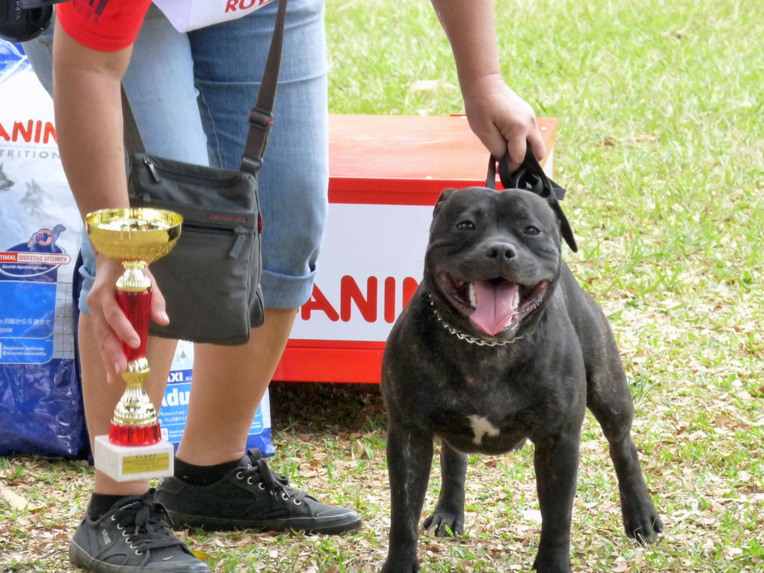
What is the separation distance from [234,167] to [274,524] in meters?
0.98

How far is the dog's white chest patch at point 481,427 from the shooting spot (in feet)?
7.75

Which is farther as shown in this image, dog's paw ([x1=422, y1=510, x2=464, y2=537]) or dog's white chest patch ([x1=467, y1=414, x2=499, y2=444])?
dog's paw ([x1=422, y1=510, x2=464, y2=537])

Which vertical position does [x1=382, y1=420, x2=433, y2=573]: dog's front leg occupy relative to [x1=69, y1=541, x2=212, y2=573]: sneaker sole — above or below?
above

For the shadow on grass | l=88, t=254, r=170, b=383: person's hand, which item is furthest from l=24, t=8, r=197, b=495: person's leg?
the shadow on grass

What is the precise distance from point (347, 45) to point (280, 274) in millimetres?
5969

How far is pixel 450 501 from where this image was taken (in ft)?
9.46

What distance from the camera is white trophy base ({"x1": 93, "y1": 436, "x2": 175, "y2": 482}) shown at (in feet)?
6.25

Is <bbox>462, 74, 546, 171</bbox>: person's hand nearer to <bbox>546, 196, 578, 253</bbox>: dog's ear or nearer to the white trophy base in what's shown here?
<bbox>546, 196, 578, 253</bbox>: dog's ear

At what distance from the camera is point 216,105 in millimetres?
2514

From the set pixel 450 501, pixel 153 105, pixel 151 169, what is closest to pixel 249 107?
pixel 153 105

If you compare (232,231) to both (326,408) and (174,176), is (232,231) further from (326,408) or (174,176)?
(326,408)

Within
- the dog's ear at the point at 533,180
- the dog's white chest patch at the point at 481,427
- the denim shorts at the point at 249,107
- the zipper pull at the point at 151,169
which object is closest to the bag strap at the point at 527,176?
the dog's ear at the point at 533,180

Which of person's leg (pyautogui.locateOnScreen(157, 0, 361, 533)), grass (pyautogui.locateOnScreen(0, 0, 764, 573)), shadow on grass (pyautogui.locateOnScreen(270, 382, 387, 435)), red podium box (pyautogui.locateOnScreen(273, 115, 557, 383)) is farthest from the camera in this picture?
shadow on grass (pyautogui.locateOnScreen(270, 382, 387, 435))

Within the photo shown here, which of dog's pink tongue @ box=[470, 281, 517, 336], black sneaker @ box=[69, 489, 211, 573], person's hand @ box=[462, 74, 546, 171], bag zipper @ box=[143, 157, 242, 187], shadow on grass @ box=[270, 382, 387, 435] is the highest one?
person's hand @ box=[462, 74, 546, 171]
